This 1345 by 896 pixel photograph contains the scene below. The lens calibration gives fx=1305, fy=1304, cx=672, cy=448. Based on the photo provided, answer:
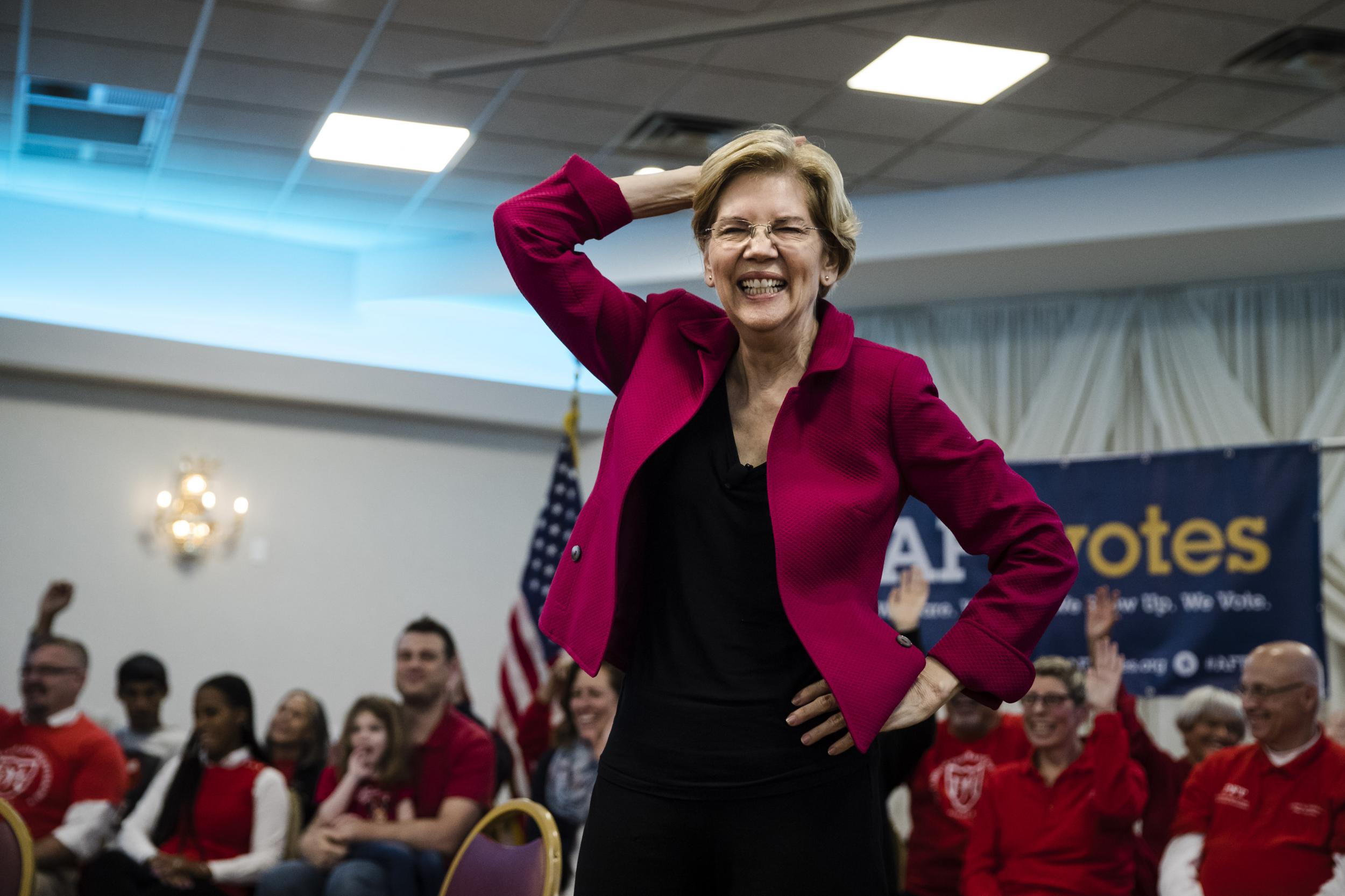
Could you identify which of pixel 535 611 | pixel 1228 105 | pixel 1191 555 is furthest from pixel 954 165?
pixel 535 611

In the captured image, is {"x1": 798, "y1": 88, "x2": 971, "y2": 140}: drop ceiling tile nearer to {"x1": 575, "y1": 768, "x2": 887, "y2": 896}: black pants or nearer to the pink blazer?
the pink blazer

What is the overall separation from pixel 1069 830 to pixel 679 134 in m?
3.63

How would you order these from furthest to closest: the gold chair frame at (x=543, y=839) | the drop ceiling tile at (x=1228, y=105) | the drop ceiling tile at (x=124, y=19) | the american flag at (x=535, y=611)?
the american flag at (x=535, y=611)
the drop ceiling tile at (x=1228, y=105)
the drop ceiling tile at (x=124, y=19)
the gold chair frame at (x=543, y=839)

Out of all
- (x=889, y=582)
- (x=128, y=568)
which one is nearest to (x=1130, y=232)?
(x=889, y=582)

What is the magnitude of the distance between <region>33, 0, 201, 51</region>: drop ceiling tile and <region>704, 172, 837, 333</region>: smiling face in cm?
435

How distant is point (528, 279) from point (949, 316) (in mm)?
6619

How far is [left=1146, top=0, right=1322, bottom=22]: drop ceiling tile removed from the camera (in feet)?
15.8

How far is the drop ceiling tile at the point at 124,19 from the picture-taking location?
16.6 ft

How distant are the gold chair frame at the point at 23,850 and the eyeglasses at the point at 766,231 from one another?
7.97ft

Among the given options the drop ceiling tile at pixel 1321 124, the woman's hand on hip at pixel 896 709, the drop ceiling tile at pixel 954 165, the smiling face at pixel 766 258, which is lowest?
the woman's hand on hip at pixel 896 709

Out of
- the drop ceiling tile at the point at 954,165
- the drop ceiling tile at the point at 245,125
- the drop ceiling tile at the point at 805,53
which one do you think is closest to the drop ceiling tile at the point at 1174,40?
the drop ceiling tile at the point at 805,53

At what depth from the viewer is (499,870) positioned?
247 centimetres

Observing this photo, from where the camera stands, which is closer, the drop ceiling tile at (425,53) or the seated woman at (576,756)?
the seated woman at (576,756)

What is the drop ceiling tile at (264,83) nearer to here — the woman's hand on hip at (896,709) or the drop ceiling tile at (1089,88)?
the drop ceiling tile at (1089,88)
